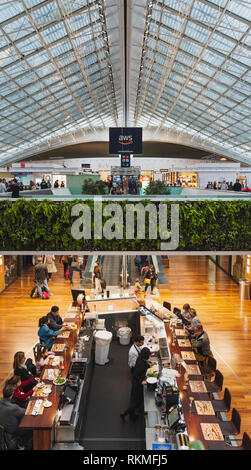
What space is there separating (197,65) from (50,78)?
28.9ft

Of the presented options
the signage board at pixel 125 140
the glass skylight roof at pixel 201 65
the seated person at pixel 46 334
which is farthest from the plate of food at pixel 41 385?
the glass skylight roof at pixel 201 65

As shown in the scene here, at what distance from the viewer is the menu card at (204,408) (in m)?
4.79

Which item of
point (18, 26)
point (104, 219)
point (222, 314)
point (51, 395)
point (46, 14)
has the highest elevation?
point (46, 14)

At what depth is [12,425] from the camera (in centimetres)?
461

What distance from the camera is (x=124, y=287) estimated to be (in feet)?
33.2

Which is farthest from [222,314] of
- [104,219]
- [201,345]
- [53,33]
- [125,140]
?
[53,33]

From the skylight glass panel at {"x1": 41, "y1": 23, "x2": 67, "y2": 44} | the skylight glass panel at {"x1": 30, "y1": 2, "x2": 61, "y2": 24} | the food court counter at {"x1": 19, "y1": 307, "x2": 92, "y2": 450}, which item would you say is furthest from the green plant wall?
the skylight glass panel at {"x1": 41, "y1": 23, "x2": 67, "y2": 44}

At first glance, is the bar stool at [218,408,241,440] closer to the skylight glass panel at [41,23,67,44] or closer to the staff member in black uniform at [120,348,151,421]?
the staff member in black uniform at [120,348,151,421]

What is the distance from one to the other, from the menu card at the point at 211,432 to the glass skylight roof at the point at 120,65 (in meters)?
12.5

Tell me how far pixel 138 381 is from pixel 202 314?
542cm

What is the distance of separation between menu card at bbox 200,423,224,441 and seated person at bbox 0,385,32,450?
93.9 inches

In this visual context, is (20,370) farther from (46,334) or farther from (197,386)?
(197,386)

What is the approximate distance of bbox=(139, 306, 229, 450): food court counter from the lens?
439cm

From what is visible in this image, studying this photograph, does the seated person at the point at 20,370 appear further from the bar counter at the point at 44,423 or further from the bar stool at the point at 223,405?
the bar stool at the point at 223,405
